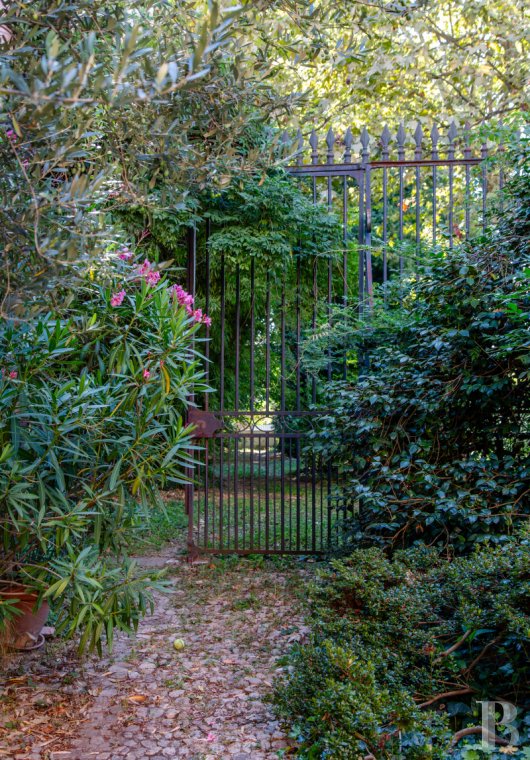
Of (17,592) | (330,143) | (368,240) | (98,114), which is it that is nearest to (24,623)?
(17,592)

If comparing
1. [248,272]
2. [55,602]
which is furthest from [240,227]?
[55,602]

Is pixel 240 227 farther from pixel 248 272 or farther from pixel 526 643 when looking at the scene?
pixel 526 643

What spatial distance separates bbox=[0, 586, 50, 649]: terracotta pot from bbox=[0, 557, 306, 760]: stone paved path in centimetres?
36

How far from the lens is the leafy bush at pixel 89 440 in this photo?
275 cm

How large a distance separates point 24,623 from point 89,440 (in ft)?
3.82

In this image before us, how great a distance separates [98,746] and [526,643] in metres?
1.80

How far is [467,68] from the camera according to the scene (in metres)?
9.43

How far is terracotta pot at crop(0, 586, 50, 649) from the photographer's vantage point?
3.23m

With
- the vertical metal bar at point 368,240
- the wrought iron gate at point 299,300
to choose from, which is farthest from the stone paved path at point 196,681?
the vertical metal bar at point 368,240

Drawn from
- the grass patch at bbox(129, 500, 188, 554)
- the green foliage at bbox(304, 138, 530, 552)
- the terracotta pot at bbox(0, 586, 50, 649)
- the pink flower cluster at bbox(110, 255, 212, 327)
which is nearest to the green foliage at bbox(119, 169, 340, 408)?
the green foliage at bbox(304, 138, 530, 552)

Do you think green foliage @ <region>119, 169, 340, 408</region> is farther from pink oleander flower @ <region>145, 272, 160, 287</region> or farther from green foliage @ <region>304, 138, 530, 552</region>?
pink oleander flower @ <region>145, 272, 160, 287</region>

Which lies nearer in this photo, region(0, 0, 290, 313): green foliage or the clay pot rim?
region(0, 0, 290, 313): green foliage

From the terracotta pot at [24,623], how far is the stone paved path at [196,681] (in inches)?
14.3

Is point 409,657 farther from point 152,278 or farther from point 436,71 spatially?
point 436,71
